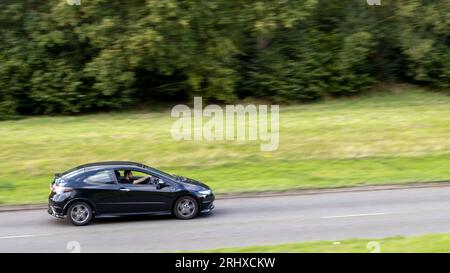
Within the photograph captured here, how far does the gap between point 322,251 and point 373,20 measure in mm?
28554

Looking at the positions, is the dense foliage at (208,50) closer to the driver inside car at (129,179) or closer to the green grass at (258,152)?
the green grass at (258,152)

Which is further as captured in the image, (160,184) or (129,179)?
(129,179)

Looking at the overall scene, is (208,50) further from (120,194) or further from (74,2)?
(120,194)

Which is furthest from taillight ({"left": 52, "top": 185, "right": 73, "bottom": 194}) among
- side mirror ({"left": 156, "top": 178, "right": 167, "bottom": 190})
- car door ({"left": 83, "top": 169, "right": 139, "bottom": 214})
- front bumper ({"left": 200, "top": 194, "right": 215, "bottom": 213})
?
front bumper ({"left": 200, "top": 194, "right": 215, "bottom": 213})

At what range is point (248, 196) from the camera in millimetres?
18438

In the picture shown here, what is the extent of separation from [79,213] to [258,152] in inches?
375

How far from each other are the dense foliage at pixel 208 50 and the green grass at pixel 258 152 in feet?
10.7

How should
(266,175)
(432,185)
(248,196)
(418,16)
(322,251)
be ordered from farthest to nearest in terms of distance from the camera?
(418,16) → (266,175) → (432,185) → (248,196) → (322,251)

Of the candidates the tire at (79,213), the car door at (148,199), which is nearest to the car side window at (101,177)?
the car door at (148,199)

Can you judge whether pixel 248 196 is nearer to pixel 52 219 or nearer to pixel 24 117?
pixel 52 219

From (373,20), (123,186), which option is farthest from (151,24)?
(123,186)

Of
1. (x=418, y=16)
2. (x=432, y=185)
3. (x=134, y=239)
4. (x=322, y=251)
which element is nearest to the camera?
(x=322, y=251)

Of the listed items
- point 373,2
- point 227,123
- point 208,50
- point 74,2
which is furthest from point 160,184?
point 373,2

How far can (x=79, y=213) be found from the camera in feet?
49.8
